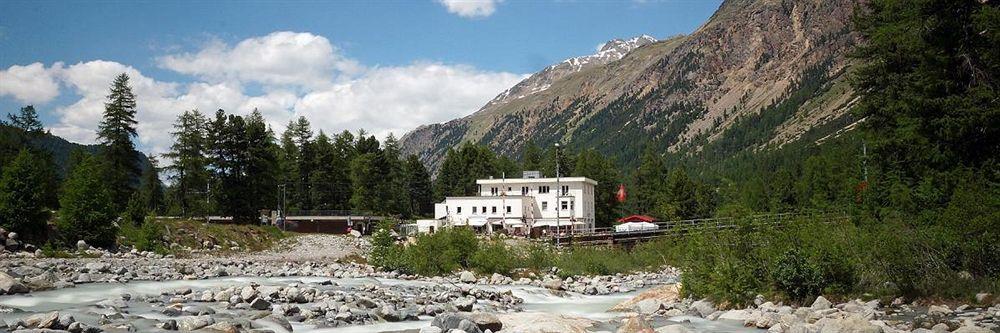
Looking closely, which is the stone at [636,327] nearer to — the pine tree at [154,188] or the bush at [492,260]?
the bush at [492,260]

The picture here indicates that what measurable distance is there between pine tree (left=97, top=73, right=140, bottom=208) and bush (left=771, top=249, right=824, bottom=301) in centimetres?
4916

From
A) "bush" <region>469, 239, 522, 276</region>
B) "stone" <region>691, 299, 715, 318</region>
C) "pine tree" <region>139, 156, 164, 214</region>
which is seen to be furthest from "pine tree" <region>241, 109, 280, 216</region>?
Result: "stone" <region>691, 299, 715, 318</region>

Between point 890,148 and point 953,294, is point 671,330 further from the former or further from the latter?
point 890,148

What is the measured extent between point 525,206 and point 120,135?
35.7m

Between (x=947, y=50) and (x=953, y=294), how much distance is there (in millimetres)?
13617

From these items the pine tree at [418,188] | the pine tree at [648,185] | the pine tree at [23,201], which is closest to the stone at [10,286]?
the pine tree at [23,201]

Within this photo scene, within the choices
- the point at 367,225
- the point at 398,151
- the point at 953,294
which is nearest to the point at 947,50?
the point at 953,294

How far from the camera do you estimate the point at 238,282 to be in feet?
85.2

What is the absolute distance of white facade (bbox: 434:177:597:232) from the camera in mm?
68500

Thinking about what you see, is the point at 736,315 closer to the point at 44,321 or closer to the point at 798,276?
the point at 798,276

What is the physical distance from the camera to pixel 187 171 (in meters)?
63.3

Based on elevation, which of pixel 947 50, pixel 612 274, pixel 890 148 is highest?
pixel 947 50

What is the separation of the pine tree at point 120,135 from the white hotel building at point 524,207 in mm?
24188

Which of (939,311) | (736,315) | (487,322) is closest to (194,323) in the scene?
(487,322)
